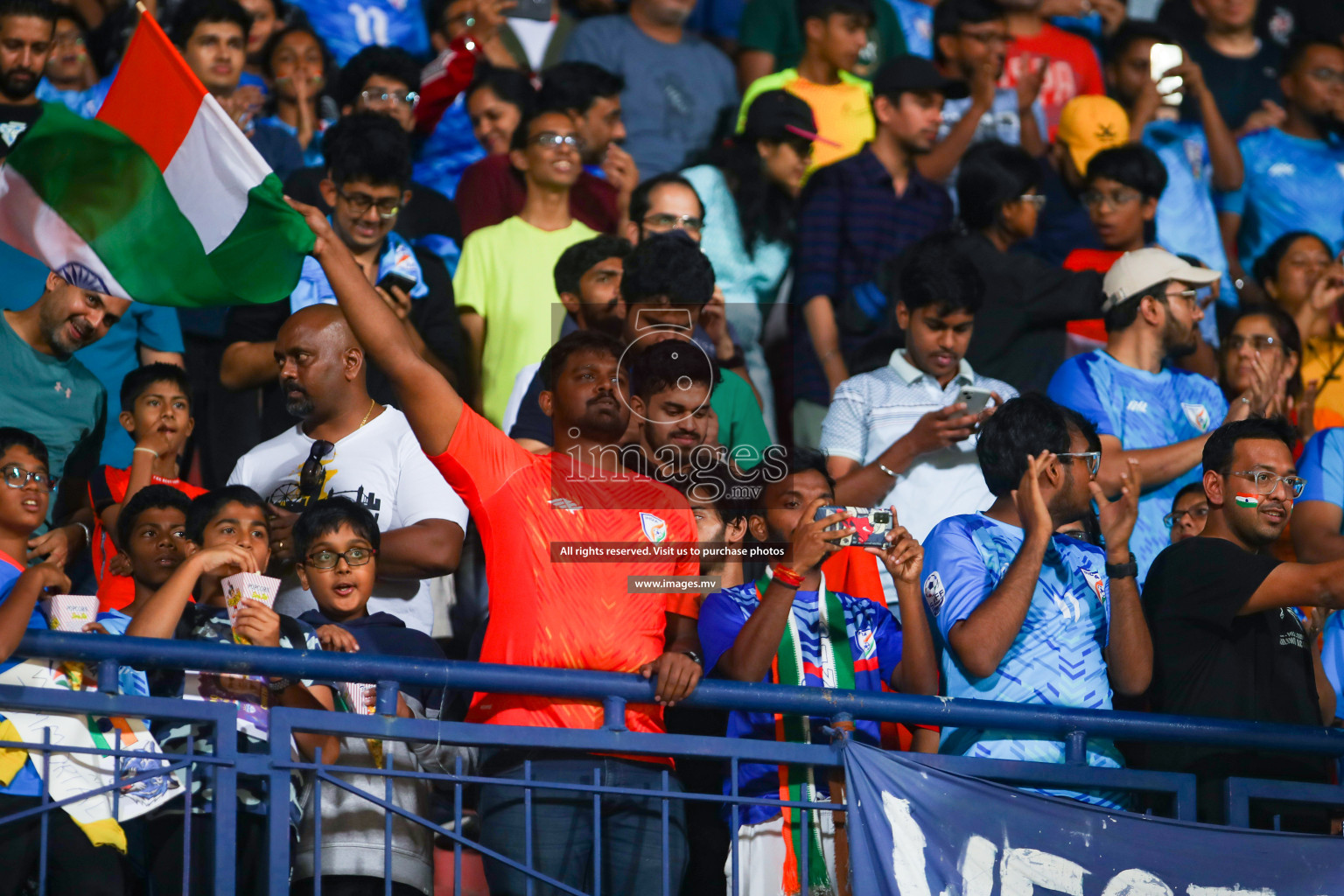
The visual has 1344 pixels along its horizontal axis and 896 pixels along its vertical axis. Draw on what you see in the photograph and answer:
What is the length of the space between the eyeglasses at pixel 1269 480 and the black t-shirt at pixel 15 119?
491 cm

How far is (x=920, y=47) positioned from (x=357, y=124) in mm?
4470

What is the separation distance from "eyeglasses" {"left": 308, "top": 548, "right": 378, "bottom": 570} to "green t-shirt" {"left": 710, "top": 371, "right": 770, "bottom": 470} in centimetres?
137

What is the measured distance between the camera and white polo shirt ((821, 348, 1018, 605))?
19.2ft

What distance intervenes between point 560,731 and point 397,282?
269cm

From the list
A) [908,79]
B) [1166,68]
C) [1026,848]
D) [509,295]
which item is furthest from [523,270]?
[1166,68]

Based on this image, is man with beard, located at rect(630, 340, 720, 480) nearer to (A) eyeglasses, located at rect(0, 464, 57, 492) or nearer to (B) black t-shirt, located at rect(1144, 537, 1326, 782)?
(B) black t-shirt, located at rect(1144, 537, 1326, 782)

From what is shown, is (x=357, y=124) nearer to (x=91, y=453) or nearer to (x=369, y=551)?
(x=91, y=453)

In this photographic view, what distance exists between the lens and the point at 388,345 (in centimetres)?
439

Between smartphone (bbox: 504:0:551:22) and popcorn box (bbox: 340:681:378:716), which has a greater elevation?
smartphone (bbox: 504:0:551:22)

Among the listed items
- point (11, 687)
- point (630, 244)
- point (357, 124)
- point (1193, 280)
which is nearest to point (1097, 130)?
point (1193, 280)

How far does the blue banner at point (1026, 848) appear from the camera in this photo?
4301 millimetres

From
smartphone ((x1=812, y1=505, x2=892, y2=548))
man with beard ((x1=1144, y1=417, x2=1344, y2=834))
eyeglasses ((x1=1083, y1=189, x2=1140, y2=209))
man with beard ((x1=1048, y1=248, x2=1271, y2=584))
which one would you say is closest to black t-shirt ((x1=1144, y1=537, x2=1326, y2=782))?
man with beard ((x1=1144, y1=417, x2=1344, y2=834))

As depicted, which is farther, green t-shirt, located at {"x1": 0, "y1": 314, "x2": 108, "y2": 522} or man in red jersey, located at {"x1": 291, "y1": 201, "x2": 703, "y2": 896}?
green t-shirt, located at {"x1": 0, "y1": 314, "x2": 108, "y2": 522}

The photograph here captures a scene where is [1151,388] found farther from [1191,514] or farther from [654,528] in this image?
[654,528]
